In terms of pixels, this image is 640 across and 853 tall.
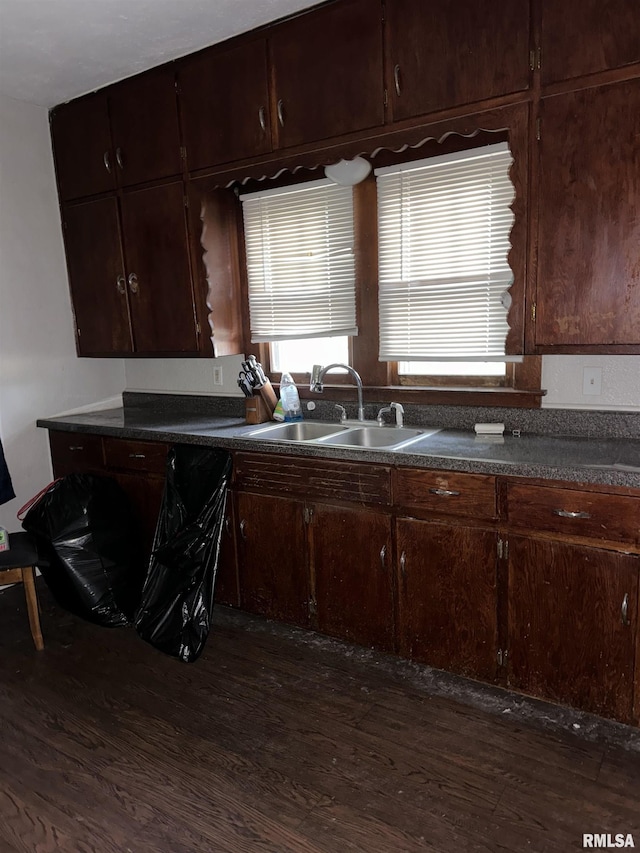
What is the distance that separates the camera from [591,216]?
197 cm

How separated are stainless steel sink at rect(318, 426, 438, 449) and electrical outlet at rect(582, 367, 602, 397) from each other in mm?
625

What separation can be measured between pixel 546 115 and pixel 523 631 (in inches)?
68.1

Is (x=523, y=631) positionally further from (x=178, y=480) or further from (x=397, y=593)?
(x=178, y=480)

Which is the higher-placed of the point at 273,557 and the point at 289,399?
the point at 289,399

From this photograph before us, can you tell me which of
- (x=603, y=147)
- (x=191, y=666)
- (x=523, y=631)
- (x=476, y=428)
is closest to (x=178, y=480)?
(x=191, y=666)

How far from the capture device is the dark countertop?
1903mm

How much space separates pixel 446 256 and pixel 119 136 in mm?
1807

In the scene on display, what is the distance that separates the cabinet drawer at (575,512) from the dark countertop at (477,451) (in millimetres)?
54

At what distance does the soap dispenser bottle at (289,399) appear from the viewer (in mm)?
2988

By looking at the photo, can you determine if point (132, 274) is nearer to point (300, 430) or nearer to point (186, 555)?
point (300, 430)

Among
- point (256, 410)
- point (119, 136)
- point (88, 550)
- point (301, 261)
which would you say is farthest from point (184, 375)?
point (119, 136)

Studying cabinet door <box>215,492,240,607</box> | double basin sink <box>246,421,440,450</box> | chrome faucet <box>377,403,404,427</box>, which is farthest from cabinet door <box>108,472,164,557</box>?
chrome faucet <box>377,403,404,427</box>

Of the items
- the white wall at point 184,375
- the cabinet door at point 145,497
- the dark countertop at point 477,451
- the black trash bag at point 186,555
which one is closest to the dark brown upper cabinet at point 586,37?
the dark countertop at point 477,451

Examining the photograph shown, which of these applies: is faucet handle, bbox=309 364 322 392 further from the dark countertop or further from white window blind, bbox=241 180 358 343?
the dark countertop
